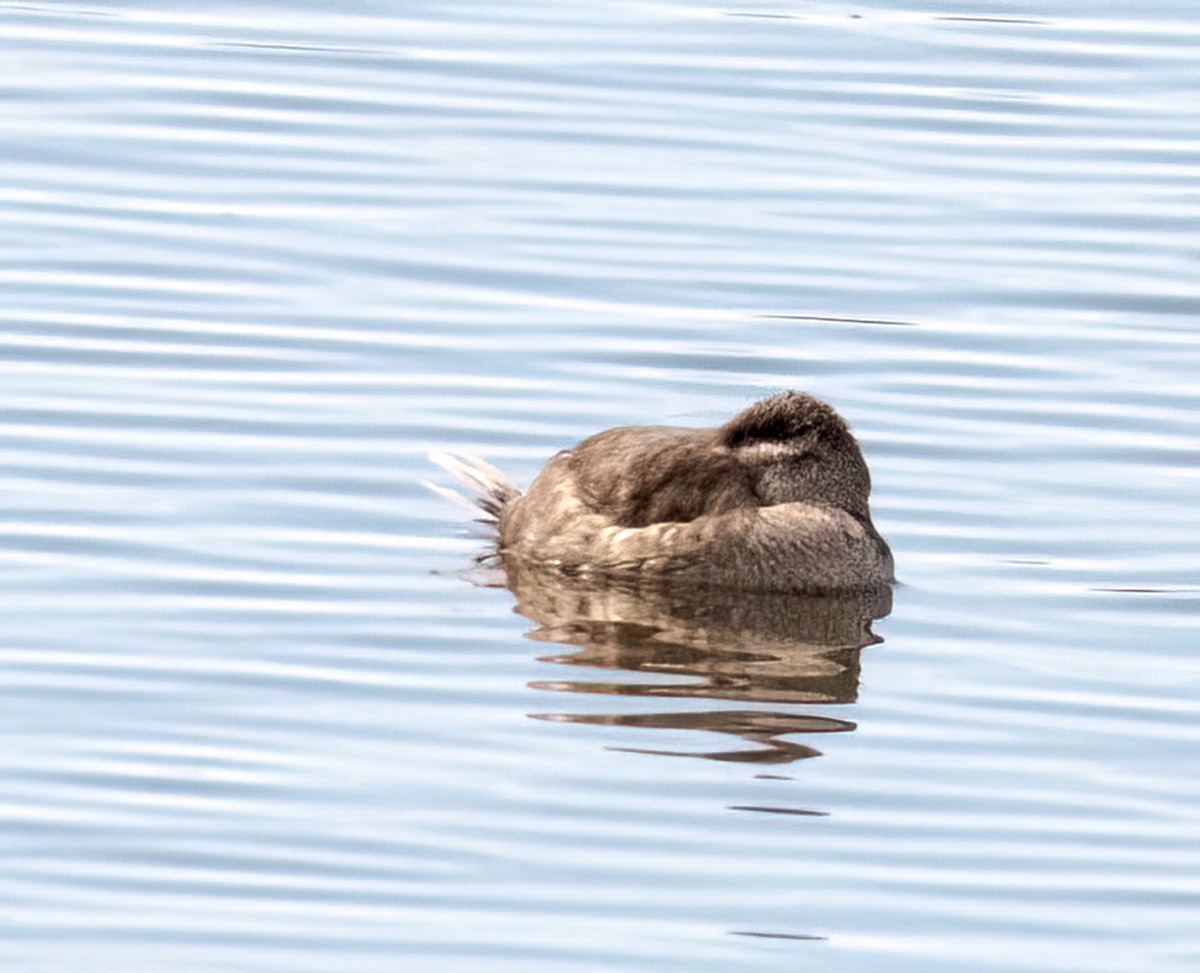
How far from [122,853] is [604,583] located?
154 inches

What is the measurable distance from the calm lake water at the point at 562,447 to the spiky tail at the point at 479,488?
0.26m

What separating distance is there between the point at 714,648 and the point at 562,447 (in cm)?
242

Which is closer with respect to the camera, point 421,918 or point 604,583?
point 421,918

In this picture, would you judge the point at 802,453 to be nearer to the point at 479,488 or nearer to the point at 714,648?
the point at 479,488

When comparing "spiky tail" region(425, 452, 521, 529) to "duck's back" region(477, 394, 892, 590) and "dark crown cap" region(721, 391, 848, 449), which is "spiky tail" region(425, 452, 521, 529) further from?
"dark crown cap" region(721, 391, 848, 449)

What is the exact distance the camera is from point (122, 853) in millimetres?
8703

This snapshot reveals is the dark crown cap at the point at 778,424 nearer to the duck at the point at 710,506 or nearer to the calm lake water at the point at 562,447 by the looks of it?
the duck at the point at 710,506

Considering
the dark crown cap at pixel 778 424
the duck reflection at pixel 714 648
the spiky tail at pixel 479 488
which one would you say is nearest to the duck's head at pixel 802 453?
the dark crown cap at pixel 778 424

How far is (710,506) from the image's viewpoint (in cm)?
1250

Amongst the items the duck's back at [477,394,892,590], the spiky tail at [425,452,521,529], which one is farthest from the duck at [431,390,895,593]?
the spiky tail at [425,452,521,529]

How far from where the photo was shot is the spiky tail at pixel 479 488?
1285 centimetres

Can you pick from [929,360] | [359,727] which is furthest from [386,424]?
[359,727]

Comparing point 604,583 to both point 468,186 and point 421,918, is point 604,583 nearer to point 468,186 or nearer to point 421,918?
point 421,918

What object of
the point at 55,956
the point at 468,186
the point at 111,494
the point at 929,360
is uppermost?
the point at 468,186
